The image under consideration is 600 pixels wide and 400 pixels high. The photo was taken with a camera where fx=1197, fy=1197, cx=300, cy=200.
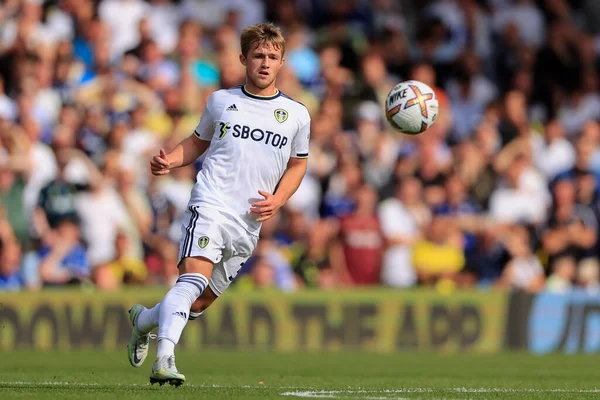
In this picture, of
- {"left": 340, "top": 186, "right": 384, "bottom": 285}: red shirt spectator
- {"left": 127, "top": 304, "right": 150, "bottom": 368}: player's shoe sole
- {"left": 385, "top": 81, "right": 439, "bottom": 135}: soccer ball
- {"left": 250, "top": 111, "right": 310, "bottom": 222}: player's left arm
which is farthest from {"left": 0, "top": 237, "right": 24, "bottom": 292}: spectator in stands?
{"left": 250, "top": 111, "right": 310, "bottom": 222}: player's left arm

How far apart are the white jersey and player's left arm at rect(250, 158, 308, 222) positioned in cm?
9

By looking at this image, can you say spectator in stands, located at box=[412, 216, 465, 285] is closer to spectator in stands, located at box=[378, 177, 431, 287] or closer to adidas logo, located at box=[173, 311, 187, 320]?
spectator in stands, located at box=[378, 177, 431, 287]

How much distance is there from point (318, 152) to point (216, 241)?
9024 millimetres

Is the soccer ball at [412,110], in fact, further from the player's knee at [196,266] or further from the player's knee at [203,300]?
the player's knee at [196,266]

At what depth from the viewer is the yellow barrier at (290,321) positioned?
15.3 meters

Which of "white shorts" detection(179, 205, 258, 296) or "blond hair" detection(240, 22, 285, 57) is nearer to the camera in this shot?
"white shorts" detection(179, 205, 258, 296)

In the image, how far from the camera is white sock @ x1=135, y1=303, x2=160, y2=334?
8.44 meters

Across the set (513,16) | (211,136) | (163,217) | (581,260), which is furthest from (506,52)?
(211,136)

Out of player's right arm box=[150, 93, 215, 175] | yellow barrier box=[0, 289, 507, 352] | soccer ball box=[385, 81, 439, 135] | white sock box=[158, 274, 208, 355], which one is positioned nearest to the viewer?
white sock box=[158, 274, 208, 355]

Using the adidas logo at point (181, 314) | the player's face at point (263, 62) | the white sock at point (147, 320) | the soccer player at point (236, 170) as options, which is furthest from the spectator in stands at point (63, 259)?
the adidas logo at point (181, 314)

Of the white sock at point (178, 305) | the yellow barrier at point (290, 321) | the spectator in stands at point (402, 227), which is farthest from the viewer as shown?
the spectator in stands at point (402, 227)

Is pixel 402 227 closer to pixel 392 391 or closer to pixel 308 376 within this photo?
pixel 308 376

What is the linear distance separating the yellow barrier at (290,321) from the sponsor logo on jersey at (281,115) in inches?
276

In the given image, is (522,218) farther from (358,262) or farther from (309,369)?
(309,369)
